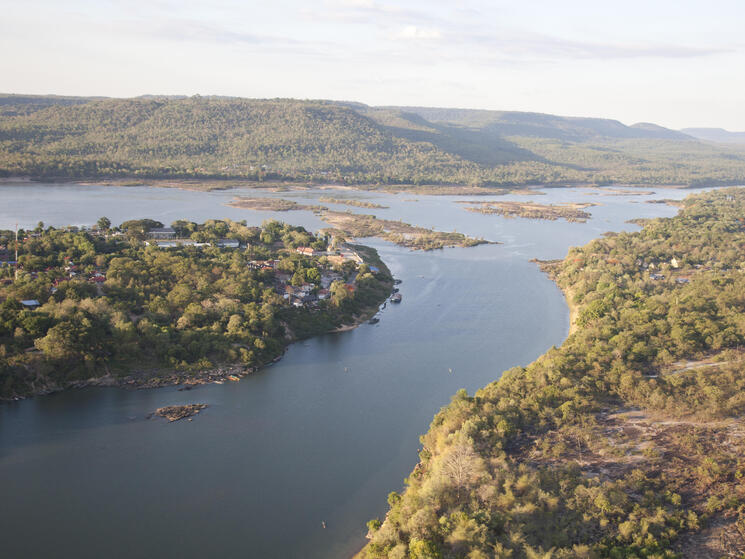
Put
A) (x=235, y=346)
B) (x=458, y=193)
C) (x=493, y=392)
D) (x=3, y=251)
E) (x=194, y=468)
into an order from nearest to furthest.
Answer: (x=194, y=468)
(x=493, y=392)
(x=235, y=346)
(x=3, y=251)
(x=458, y=193)

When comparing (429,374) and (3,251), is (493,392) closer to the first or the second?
(429,374)

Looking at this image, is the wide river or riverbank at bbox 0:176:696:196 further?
riverbank at bbox 0:176:696:196

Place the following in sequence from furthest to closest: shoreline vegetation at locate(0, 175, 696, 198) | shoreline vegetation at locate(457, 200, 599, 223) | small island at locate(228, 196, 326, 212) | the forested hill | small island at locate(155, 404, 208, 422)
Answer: the forested hill
shoreline vegetation at locate(0, 175, 696, 198)
shoreline vegetation at locate(457, 200, 599, 223)
small island at locate(228, 196, 326, 212)
small island at locate(155, 404, 208, 422)

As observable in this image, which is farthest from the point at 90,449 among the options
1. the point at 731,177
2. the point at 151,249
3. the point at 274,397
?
the point at 731,177

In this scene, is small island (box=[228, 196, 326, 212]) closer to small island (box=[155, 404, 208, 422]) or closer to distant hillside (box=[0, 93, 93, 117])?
small island (box=[155, 404, 208, 422])

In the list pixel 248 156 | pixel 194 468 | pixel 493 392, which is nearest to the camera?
pixel 194 468

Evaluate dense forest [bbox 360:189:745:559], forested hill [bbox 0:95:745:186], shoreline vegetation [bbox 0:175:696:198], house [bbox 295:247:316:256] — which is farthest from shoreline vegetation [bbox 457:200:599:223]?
dense forest [bbox 360:189:745:559]

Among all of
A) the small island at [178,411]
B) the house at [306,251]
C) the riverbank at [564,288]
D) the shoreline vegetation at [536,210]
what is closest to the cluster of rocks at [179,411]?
the small island at [178,411]
